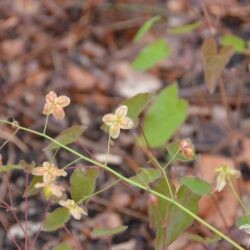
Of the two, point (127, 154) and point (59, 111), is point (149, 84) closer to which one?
point (127, 154)

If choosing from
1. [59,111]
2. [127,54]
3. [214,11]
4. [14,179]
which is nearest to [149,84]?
[127,54]

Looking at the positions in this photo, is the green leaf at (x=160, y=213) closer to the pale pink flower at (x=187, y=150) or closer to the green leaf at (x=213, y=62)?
the pale pink flower at (x=187, y=150)

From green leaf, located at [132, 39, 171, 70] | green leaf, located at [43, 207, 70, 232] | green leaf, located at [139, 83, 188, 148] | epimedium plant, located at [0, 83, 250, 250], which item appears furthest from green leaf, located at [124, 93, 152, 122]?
green leaf, located at [132, 39, 171, 70]

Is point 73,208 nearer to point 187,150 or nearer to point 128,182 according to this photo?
point 128,182

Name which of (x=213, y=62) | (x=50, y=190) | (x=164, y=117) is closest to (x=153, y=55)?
(x=164, y=117)

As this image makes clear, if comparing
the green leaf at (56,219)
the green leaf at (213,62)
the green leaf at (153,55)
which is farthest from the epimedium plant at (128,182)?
the green leaf at (153,55)

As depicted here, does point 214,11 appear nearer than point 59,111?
No
